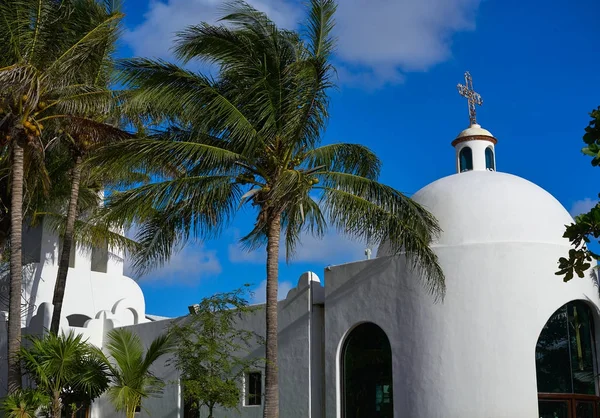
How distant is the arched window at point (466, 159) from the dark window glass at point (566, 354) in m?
4.71

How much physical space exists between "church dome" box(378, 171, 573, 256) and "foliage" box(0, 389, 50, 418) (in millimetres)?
8337

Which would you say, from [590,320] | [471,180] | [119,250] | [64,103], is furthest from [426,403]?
[119,250]

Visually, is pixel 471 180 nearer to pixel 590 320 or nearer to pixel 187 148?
pixel 590 320

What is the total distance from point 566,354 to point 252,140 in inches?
320

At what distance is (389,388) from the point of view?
1831 cm

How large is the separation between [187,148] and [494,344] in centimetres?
751

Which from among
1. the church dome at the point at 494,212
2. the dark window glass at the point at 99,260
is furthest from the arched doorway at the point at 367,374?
the dark window glass at the point at 99,260

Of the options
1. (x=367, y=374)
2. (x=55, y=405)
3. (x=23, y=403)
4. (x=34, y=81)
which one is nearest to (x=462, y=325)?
(x=367, y=374)

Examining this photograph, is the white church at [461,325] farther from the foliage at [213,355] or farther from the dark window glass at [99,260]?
the dark window glass at [99,260]

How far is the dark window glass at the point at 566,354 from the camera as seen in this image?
17.2m

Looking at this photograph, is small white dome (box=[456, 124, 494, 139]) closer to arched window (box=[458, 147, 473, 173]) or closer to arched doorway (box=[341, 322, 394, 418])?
arched window (box=[458, 147, 473, 173])

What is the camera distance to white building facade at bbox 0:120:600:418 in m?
17.0

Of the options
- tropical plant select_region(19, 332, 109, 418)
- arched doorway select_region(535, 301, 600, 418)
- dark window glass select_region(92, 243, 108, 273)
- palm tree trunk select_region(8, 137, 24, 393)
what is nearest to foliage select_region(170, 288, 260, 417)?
tropical plant select_region(19, 332, 109, 418)

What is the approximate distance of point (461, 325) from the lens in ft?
56.9
